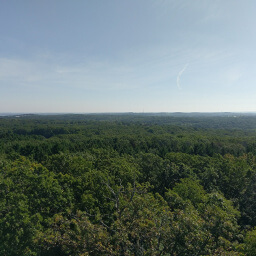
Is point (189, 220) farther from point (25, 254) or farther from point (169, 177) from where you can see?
point (169, 177)

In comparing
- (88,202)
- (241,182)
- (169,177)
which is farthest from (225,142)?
(88,202)

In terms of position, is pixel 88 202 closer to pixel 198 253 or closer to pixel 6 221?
pixel 6 221

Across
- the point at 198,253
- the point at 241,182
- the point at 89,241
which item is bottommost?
the point at 241,182

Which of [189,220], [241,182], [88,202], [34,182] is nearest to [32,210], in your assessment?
→ [34,182]

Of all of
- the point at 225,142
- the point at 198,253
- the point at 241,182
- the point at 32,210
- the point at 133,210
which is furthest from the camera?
the point at 225,142

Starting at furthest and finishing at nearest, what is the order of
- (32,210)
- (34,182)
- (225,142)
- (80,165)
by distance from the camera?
(225,142) < (80,165) < (34,182) < (32,210)

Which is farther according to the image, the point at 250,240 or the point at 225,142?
the point at 225,142

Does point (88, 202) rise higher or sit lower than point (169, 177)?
higher

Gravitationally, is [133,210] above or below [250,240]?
above

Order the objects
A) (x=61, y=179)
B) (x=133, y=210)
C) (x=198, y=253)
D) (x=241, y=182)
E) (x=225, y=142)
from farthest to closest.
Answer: (x=225, y=142) → (x=241, y=182) → (x=61, y=179) → (x=133, y=210) → (x=198, y=253)
